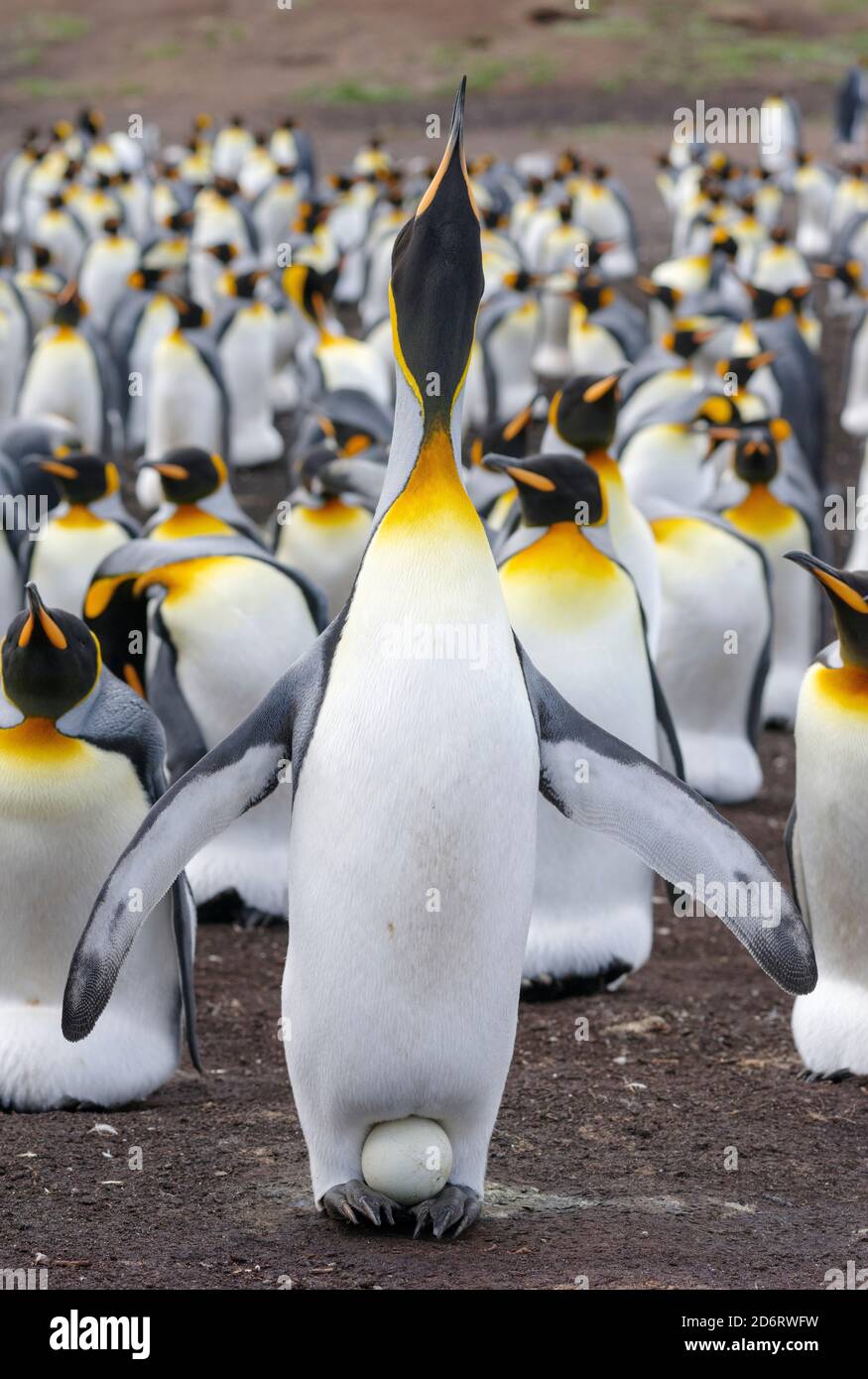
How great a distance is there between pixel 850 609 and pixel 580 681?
787mm

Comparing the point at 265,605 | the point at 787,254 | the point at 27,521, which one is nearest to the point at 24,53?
the point at 787,254

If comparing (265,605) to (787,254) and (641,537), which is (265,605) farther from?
(787,254)

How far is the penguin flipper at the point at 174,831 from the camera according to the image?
2.68m

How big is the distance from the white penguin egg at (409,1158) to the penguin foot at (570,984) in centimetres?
153

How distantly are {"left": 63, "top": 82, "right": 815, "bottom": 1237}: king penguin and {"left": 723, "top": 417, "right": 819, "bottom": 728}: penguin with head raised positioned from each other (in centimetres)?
430

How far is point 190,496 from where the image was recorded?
582cm

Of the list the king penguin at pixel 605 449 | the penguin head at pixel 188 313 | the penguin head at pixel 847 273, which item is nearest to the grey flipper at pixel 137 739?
the king penguin at pixel 605 449

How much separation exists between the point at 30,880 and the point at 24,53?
30393 mm

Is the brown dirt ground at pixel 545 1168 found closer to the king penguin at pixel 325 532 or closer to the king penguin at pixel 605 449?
the king penguin at pixel 605 449

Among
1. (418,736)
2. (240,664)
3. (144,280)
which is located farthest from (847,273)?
(418,736)

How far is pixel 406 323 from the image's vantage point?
2.75m

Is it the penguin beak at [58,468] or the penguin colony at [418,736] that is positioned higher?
the penguin beak at [58,468]

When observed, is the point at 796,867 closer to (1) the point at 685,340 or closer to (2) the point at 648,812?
(2) the point at 648,812

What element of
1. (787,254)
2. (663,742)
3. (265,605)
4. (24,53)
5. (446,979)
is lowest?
(446,979)
